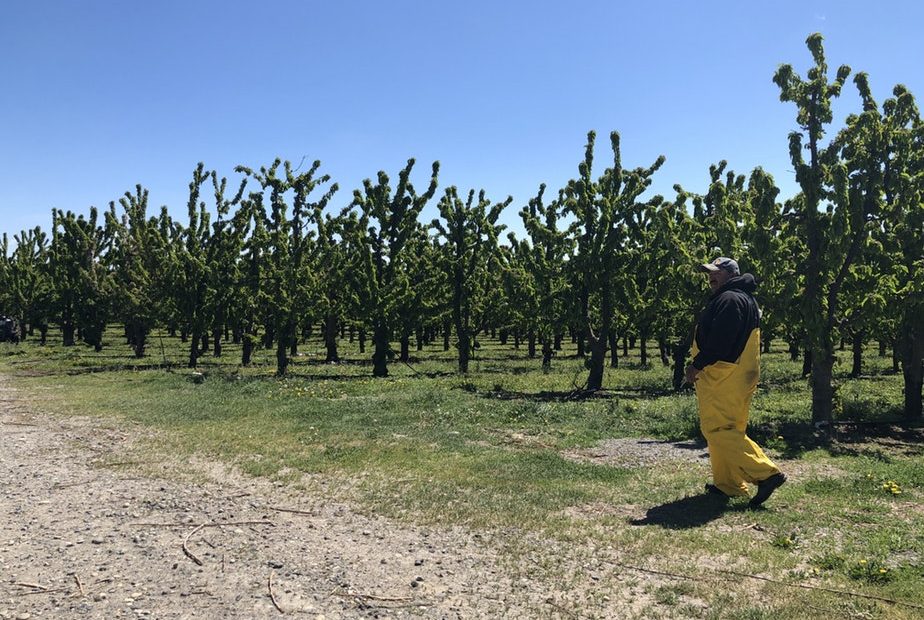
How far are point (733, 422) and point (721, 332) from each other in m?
0.96

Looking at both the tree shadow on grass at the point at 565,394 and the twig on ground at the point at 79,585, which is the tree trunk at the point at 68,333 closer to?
the tree shadow on grass at the point at 565,394

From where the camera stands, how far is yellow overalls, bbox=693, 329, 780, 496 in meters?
6.68

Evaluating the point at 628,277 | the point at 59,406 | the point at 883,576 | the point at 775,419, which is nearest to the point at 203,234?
the point at 59,406

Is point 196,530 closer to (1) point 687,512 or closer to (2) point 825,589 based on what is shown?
(1) point 687,512

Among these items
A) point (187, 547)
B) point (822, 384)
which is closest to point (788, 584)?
point (187, 547)

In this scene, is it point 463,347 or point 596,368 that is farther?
point 463,347

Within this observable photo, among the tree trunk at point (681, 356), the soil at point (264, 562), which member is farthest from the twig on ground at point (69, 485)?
the tree trunk at point (681, 356)

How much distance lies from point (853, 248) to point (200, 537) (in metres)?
11.8

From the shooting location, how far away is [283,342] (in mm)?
24344

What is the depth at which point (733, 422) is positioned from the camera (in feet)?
22.1

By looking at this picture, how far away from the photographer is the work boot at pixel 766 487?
Answer: 21.7ft

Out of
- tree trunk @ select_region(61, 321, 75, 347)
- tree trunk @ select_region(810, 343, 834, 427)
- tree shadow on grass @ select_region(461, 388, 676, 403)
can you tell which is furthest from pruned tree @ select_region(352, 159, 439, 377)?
tree trunk @ select_region(61, 321, 75, 347)

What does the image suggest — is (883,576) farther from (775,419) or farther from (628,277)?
(628,277)

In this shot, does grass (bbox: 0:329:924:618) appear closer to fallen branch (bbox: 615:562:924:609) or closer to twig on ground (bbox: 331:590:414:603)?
fallen branch (bbox: 615:562:924:609)
